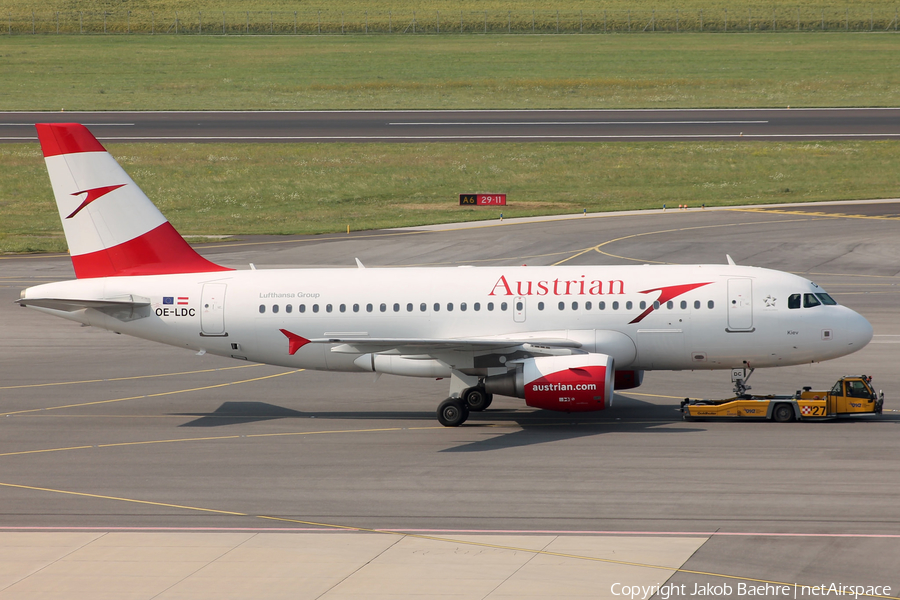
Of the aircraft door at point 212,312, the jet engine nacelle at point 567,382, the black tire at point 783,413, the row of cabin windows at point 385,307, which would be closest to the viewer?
the jet engine nacelle at point 567,382

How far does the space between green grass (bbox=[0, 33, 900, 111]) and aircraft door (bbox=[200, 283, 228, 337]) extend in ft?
290

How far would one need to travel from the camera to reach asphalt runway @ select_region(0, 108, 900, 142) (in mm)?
99562

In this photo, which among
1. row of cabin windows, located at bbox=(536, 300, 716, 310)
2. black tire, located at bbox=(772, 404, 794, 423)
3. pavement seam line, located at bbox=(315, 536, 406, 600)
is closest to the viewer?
pavement seam line, located at bbox=(315, 536, 406, 600)

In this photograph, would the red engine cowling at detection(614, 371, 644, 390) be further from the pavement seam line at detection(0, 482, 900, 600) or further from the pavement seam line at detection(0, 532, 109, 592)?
the pavement seam line at detection(0, 532, 109, 592)

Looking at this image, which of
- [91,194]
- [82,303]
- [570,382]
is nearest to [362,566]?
[570,382]

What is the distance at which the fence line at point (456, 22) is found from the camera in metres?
168

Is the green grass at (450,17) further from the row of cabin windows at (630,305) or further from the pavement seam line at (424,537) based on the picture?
the pavement seam line at (424,537)

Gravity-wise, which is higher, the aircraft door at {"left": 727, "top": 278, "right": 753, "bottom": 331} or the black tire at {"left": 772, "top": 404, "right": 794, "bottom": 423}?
the aircraft door at {"left": 727, "top": 278, "right": 753, "bottom": 331}

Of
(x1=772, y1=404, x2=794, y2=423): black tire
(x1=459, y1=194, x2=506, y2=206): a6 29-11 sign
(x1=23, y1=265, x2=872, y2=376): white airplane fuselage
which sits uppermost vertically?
(x1=459, y1=194, x2=506, y2=206): a6 29-11 sign

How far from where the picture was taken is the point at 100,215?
34.5m

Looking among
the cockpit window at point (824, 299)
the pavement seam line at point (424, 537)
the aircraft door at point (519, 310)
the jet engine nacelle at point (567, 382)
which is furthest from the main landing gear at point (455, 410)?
the cockpit window at point (824, 299)

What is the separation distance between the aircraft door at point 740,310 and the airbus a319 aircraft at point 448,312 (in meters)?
0.04

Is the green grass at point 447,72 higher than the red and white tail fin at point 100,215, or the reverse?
the green grass at point 447,72

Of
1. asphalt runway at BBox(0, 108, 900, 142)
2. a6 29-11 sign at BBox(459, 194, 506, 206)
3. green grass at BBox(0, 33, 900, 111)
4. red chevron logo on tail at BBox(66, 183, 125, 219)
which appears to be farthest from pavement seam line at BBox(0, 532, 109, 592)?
green grass at BBox(0, 33, 900, 111)
